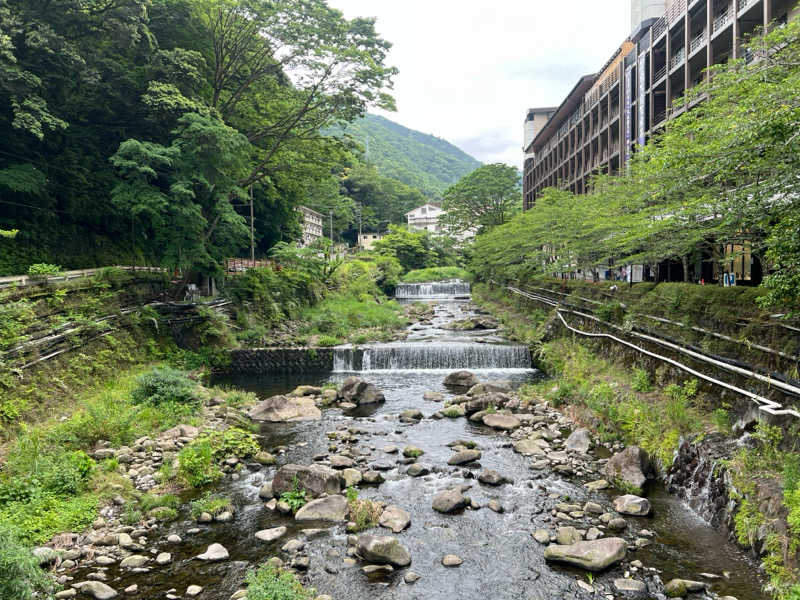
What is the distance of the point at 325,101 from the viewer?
70.3 feet

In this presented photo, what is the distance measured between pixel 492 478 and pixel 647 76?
110 feet

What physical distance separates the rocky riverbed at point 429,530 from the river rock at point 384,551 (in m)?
0.02

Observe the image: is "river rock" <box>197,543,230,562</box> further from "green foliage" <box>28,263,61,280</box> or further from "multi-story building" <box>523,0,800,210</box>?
"multi-story building" <box>523,0,800,210</box>

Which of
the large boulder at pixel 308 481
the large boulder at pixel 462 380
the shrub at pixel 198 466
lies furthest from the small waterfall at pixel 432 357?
the large boulder at pixel 308 481

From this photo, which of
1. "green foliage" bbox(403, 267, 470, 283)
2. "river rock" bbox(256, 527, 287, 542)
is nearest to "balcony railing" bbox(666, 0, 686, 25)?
"river rock" bbox(256, 527, 287, 542)

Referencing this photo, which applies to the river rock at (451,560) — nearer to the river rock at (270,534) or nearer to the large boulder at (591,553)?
the large boulder at (591,553)

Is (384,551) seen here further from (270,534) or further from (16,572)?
(16,572)

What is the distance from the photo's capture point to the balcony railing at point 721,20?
2325cm

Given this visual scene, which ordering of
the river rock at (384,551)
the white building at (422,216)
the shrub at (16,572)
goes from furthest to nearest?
the white building at (422,216), the river rock at (384,551), the shrub at (16,572)

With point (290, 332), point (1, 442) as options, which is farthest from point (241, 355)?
point (1, 442)

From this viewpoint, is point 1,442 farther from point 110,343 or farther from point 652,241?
point 652,241

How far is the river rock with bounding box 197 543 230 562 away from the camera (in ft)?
22.8

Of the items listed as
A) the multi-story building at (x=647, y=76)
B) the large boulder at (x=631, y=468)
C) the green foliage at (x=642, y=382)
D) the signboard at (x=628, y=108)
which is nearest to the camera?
the large boulder at (x=631, y=468)

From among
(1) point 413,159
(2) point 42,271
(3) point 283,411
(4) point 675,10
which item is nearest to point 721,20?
(4) point 675,10
